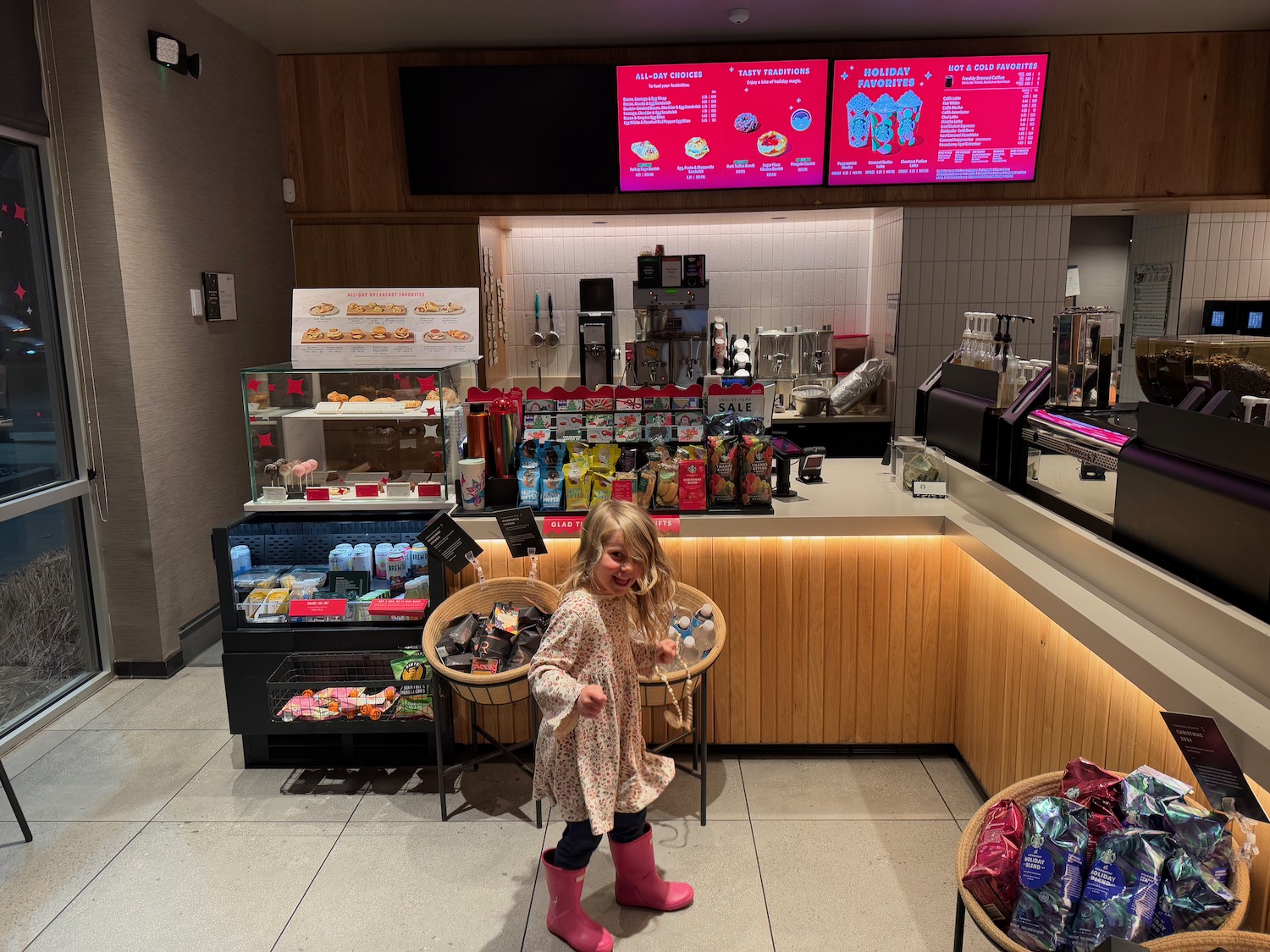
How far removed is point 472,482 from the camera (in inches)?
124

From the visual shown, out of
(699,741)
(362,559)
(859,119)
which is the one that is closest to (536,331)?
(859,119)

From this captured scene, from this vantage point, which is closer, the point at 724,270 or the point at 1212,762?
the point at 1212,762

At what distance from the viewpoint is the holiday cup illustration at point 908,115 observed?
4840 millimetres

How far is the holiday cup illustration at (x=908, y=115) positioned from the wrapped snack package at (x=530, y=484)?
312 centimetres

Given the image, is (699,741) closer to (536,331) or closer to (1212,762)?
(1212,762)

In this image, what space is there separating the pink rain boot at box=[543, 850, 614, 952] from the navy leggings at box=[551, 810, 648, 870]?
26 mm

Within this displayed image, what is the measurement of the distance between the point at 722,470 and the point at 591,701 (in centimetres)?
132

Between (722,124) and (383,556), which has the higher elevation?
(722,124)

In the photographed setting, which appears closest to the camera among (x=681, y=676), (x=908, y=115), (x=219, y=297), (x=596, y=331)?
(x=681, y=676)

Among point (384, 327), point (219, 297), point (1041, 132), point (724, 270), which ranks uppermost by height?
point (1041, 132)

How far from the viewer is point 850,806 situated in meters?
2.95

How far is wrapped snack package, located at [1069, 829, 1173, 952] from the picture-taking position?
1449mm

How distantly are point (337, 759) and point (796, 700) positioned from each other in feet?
5.54

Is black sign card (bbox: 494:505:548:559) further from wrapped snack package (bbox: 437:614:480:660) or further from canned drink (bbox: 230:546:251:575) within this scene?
canned drink (bbox: 230:546:251:575)
